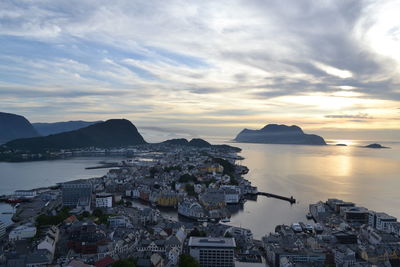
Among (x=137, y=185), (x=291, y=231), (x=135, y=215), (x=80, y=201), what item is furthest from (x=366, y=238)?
(x=137, y=185)

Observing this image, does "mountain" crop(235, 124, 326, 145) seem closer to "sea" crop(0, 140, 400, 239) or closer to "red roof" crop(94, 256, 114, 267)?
"sea" crop(0, 140, 400, 239)

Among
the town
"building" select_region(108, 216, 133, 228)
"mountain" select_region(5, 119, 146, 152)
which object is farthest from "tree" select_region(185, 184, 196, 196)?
"mountain" select_region(5, 119, 146, 152)

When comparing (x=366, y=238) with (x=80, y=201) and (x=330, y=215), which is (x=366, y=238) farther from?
(x=80, y=201)

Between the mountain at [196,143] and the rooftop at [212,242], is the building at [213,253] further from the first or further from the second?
the mountain at [196,143]

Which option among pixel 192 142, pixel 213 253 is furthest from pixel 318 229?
pixel 192 142

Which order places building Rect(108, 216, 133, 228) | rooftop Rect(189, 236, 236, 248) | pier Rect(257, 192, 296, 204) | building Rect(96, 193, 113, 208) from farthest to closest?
pier Rect(257, 192, 296, 204) → building Rect(96, 193, 113, 208) → building Rect(108, 216, 133, 228) → rooftop Rect(189, 236, 236, 248)

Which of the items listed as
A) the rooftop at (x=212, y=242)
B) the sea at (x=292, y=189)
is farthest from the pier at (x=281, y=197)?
the rooftop at (x=212, y=242)

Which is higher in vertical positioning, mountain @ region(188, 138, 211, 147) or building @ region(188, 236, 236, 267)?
mountain @ region(188, 138, 211, 147)
